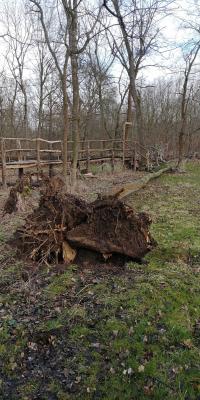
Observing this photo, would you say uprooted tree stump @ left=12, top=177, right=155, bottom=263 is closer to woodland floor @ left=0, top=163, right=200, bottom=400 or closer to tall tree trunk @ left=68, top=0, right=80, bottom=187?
woodland floor @ left=0, top=163, right=200, bottom=400

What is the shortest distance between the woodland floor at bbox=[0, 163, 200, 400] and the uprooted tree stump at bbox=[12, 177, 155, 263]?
288mm

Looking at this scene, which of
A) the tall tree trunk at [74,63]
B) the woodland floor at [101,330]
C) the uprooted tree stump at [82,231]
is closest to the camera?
the woodland floor at [101,330]

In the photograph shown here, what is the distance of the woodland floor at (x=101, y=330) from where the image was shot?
311 cm

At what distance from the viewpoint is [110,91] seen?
93.5ft

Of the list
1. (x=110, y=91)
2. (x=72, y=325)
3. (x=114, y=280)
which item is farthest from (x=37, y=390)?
(x=110, y=91)

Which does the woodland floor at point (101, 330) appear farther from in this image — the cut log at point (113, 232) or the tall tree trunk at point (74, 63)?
the tall tree trunk at point (74, 63)

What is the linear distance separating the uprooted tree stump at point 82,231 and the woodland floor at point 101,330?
0.29 metres

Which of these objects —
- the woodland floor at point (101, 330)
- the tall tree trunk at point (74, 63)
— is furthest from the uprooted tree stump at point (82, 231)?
the tall tree trunk at point (74, 63)

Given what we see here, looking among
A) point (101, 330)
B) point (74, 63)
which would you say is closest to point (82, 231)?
point (101, 330)

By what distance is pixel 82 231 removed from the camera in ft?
18.7

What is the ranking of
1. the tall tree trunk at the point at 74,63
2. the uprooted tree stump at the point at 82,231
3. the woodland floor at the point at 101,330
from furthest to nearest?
1. the tall tree trunk at the point at 74,63
2. the uprooted tree stump at the point at 82,231
3. the woodland floor at the point at 101,330

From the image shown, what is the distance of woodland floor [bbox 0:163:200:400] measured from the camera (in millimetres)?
3105

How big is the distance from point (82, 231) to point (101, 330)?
→ 2.09m

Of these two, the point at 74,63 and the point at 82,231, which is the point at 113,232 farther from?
the point at 74,63
